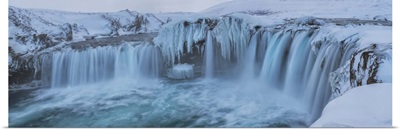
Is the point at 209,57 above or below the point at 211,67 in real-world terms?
above

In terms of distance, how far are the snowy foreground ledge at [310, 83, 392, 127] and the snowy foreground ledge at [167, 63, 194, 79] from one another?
10.9 ft

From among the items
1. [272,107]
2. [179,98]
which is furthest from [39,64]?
[272,107]

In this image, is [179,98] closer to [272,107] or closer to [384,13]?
[272,107]

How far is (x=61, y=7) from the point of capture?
13.4 feet

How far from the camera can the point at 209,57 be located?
5.63 m

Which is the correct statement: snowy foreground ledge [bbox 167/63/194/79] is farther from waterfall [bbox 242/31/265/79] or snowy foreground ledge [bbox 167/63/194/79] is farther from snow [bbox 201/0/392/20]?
snow [bbox 201/0/392/20]

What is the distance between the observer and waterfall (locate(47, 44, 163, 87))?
5.17 m

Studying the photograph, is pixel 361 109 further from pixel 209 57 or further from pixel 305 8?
pixel 209 57

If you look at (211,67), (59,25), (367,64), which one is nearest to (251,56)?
(211,67)

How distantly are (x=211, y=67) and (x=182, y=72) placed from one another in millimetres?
492

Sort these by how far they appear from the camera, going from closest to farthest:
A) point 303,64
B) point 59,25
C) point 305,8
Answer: point 303,64
point 305,8
point 59,25

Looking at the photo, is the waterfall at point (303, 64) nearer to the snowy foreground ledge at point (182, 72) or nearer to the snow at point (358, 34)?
the snow at point (358, 34)

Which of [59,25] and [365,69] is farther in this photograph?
[59,25]

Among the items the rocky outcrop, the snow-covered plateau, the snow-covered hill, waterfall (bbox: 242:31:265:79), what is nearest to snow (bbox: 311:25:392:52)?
the snow-covered plateau
